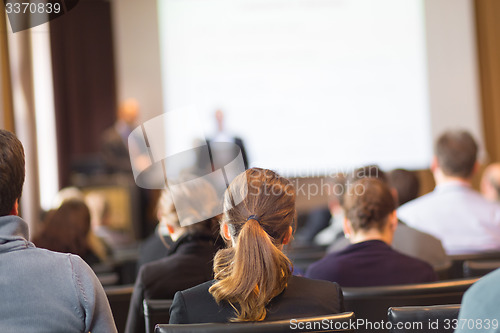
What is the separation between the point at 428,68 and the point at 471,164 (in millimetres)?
4664

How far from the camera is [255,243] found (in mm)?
1506

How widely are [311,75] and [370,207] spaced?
17.8 ft

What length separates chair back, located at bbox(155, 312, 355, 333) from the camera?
1.28 meters

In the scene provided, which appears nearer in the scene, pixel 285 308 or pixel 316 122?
pixel 285 308

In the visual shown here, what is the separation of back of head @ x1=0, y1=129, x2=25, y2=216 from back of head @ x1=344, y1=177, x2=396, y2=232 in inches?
48.1

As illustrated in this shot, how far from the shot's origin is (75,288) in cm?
138

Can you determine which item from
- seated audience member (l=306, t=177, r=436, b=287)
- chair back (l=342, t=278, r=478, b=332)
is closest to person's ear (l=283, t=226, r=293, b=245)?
chair back (l=342, t=278, r=478, b=332)

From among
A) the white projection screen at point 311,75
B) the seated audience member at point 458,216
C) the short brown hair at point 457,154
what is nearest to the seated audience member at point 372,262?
the seated audience member at point 458,216

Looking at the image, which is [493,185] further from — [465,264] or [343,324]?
[343,324]

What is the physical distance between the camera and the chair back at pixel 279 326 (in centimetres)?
128

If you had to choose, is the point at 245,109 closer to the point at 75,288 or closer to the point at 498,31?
the point at 498,31

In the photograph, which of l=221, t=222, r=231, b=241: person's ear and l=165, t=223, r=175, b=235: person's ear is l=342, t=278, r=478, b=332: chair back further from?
l=165, t=223, r=175, b=235: person's ear

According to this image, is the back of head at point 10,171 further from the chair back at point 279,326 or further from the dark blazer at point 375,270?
the dark blazer at point 375,270

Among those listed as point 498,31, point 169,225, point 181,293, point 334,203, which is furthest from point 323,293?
point 498,31
